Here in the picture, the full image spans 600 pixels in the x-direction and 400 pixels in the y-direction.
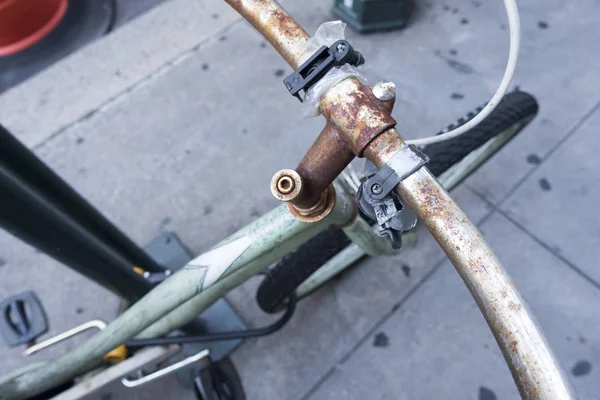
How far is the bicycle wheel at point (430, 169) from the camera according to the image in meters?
1.15

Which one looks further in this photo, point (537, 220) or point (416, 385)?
point (537, 220)

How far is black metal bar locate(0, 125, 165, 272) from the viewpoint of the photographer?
87 centimetres

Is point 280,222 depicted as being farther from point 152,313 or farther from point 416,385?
point 416,385

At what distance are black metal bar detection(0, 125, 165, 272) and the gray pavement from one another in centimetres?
48

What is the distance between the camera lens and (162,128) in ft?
6.22

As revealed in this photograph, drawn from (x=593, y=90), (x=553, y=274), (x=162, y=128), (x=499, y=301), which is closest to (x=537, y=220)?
(x=553, y=274)

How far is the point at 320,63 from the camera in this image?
0.58m

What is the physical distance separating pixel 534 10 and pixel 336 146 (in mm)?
1828

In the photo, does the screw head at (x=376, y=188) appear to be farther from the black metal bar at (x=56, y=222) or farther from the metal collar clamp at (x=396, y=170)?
the black metal bar at (x=56, y=222)

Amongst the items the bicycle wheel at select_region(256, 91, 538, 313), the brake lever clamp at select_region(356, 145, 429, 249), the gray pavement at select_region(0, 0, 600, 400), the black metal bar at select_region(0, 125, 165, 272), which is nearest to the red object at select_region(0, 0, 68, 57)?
the gray pavement at select_region(0, 0, 600, 400)

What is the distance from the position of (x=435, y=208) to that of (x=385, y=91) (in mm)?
160

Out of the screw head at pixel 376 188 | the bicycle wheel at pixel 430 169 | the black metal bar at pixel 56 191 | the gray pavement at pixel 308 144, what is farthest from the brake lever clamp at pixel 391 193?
the gray pavement at pixel 308 144

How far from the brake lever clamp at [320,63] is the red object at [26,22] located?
214 centimetres

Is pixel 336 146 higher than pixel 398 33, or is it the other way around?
pixel 336 146
